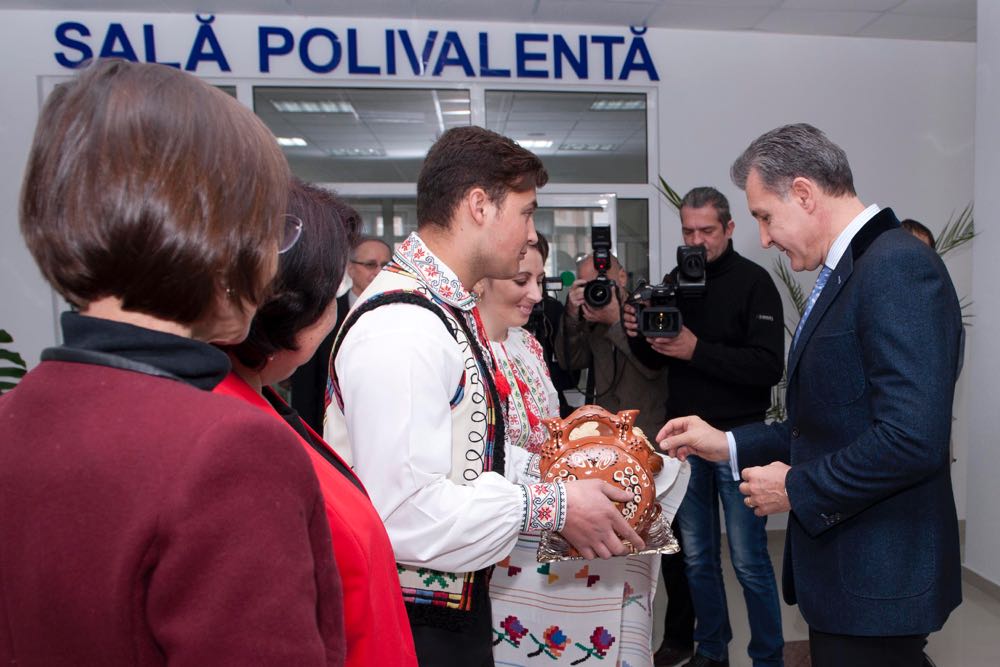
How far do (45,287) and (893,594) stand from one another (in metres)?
4.60

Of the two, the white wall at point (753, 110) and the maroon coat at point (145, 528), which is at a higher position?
the white wall at point (753, 110)

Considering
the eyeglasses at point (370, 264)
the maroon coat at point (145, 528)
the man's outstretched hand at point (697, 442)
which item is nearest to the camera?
the maroon coat at point (145, 528)

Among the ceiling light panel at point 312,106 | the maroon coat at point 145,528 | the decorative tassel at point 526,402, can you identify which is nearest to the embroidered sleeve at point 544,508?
the decorative tassel at point 526,402

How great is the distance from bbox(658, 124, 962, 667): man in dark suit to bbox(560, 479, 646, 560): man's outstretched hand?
1.22 ft

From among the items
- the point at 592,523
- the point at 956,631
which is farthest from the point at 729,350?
the point at 956,631

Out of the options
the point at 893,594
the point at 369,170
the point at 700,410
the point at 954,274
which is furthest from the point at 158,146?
the point at 954,274

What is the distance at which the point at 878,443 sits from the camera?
127 centimetres

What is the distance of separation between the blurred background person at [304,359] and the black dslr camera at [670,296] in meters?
1.87

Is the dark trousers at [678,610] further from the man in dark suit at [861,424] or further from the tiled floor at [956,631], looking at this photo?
the man in dark suit at [861,424]

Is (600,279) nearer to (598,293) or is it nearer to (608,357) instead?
(598,293)

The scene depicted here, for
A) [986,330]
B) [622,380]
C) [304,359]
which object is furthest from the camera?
[986,330]

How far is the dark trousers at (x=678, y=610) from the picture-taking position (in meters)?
2.85

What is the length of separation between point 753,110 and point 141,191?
454cm

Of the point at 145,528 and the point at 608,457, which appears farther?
the point at 608,457
